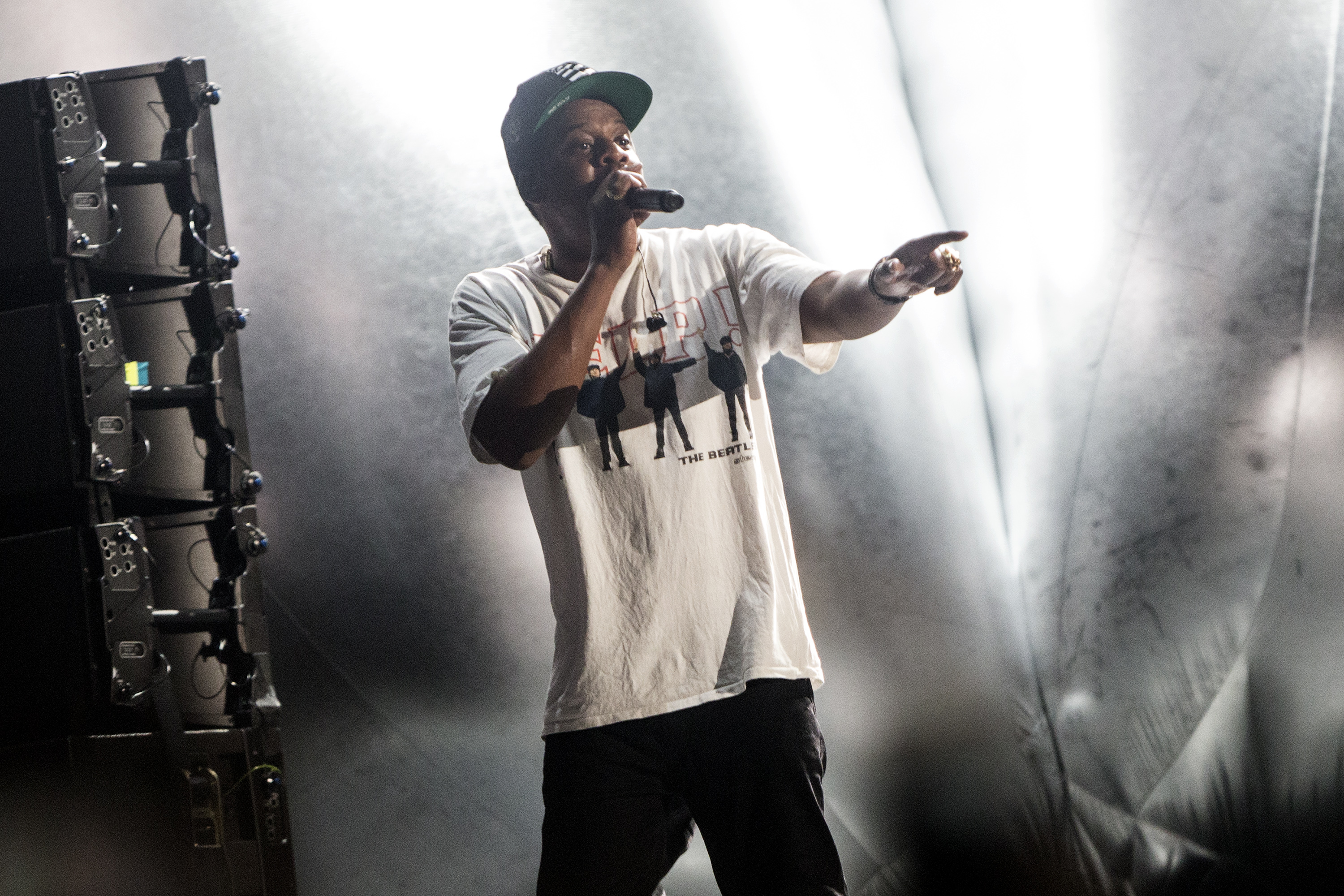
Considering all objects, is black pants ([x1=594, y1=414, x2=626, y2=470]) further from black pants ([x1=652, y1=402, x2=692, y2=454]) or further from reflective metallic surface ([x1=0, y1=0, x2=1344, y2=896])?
reflective metallic surface ([x1=0, y1=0, x2=1344, y2=896])

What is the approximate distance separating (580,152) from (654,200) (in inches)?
10.9

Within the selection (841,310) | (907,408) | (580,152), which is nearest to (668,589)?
(841,310)

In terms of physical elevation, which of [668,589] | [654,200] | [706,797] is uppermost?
[654,200]

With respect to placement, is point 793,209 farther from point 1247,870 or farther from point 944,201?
point 1247,870

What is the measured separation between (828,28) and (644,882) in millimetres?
1930

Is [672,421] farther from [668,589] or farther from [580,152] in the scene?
[580,152]

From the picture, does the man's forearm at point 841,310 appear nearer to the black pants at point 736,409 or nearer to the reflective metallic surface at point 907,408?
the black pants at point 736,409

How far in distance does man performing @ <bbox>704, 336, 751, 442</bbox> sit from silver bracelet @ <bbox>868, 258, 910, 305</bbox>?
0.25 metres

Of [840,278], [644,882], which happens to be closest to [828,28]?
[840,278]

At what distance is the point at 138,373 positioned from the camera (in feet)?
7.39

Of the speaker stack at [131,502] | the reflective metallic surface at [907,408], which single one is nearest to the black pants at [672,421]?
the reflective metallic surface at [907,408]

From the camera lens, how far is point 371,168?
7.76 feet

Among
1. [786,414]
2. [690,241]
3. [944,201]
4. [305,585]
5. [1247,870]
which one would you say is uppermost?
[944,201]

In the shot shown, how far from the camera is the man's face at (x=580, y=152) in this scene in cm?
159
